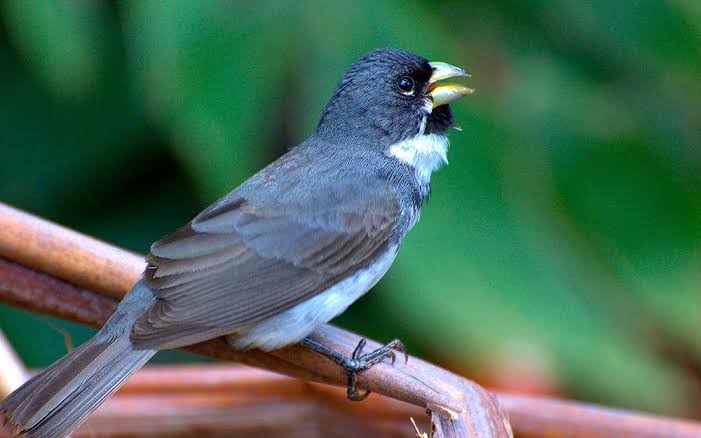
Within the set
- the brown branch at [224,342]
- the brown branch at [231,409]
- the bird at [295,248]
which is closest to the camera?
the brown branch at [224,342]

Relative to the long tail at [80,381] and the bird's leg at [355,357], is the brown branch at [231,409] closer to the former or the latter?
the bird's leg at [355,357]

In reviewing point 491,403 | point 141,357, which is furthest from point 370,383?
point 141,357

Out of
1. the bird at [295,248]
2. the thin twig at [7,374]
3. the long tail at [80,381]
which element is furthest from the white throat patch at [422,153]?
the thin twig at [7,374]

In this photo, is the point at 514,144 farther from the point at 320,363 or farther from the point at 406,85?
the point at 320,363

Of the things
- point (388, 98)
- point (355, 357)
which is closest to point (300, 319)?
point (355, 357)

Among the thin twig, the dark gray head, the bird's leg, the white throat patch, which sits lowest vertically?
the thin twig

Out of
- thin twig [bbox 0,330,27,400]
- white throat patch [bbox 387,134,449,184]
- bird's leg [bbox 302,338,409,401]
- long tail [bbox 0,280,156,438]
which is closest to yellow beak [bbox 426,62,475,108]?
white throat patch [bbox 387,134,449,184]

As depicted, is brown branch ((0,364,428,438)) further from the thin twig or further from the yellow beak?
the yellow beak
